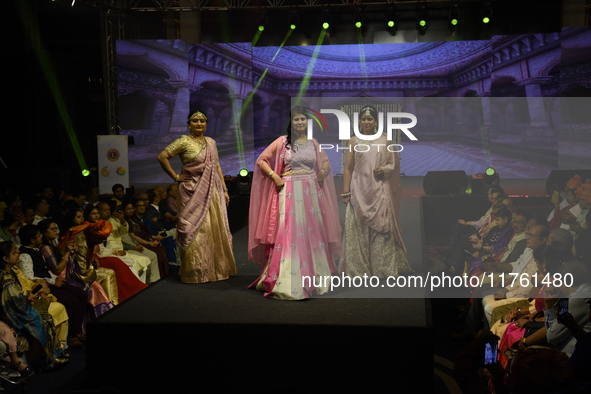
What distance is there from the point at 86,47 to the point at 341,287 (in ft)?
23.3

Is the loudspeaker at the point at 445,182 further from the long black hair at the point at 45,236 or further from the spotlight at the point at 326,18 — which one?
the spotlight at the point at 326,18

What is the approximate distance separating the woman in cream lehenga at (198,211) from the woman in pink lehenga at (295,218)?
34 centimetres

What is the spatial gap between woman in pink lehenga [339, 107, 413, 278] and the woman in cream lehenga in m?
0.85

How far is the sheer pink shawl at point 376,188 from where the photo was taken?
11.4 ft

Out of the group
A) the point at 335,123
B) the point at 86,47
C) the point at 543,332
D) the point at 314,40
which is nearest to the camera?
the point at 543,332

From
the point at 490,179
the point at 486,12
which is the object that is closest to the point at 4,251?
the point at 490,179

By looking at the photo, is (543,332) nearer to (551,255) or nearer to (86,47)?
(551,255)

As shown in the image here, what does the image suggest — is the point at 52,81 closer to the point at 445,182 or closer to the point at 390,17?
the point at 390,17

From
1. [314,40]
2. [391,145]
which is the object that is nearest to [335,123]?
[391,145]

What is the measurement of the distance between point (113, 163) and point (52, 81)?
5.35 feet

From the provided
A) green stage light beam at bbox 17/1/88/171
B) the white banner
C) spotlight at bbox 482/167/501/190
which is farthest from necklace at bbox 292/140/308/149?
green stage light beam at bbox 17/1/88/171

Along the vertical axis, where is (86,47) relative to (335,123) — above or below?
above

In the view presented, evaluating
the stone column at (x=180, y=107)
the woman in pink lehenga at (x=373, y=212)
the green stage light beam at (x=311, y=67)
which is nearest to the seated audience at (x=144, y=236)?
the woman in pink lehenga at (x=373, y=212)

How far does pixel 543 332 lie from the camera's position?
8.26ft
